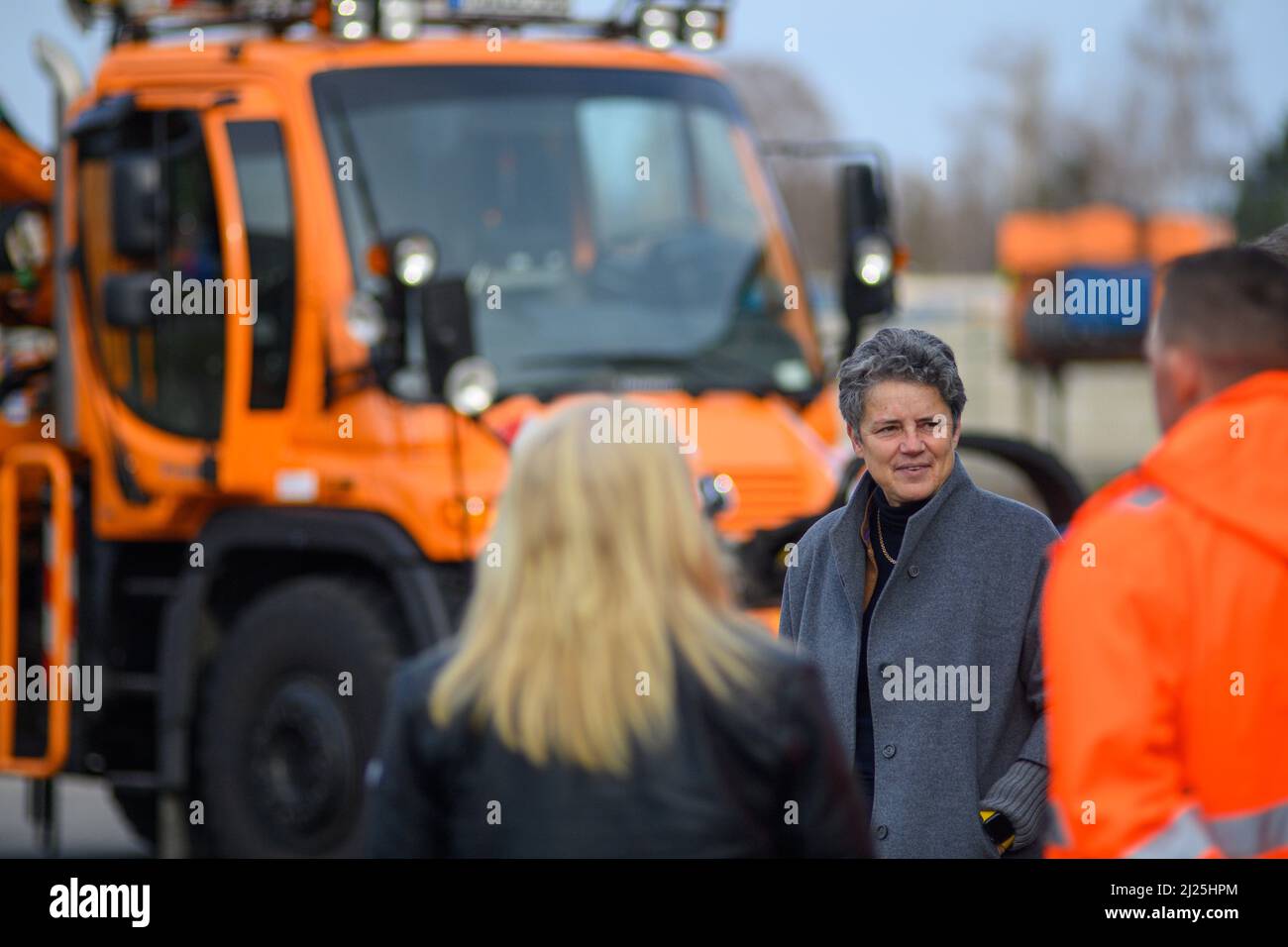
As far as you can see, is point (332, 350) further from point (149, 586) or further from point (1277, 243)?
point (1277, 243)

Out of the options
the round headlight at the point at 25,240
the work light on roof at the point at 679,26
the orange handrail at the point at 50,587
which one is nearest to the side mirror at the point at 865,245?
the work light on roof at the point at 679,26

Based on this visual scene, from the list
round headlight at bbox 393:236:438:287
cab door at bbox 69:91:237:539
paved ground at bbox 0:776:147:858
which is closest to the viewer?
round headlight at bbox 393:236:438:287

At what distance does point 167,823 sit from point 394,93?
2745 mm

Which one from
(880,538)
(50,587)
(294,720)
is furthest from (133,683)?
(880,538)

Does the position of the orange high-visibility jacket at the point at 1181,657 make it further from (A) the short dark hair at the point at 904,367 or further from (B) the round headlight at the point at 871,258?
(B) the round headlight at the point at 871,258

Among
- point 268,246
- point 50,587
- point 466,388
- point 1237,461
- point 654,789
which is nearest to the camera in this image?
point 654,789

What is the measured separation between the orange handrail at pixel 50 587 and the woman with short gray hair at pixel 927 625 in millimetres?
4336

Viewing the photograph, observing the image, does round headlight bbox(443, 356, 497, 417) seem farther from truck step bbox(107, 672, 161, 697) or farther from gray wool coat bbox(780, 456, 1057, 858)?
gray wool coat bbox(780, 456, 1057, 858)

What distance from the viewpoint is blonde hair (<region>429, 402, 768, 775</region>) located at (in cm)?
259

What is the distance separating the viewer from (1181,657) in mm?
2607

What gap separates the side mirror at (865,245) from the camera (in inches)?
304

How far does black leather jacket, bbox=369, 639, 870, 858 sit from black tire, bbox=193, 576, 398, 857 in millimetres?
4011

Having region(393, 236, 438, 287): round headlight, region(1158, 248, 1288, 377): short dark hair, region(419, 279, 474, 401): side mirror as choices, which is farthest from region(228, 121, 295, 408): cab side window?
region(1158, 248, 1288, 377): short dark hair

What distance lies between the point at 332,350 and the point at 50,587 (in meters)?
1.53
